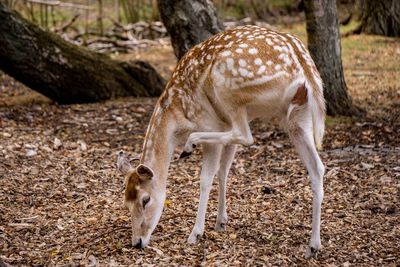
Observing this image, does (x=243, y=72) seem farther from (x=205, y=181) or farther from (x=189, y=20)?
(x=189, y=20)

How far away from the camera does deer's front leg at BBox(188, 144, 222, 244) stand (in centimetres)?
564

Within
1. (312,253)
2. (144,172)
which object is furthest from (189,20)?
(312,253)

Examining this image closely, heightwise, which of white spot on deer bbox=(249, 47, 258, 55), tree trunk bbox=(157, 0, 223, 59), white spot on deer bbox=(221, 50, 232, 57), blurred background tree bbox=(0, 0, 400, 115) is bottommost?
blurred background tree bbox=(0, 0, 400, 115)

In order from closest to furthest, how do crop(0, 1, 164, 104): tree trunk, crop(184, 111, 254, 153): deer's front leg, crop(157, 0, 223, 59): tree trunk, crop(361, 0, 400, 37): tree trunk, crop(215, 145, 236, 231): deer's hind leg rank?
crop(184, 111, 254, 153): deer's front leg < crop(215, 145, 236, 231): deer's hind leg < crop(157, 0, 223, 59): tree trunk < crop(0, 1, 164, 104): tree trunk < crop(361, 0, 400, 37): tree trunk

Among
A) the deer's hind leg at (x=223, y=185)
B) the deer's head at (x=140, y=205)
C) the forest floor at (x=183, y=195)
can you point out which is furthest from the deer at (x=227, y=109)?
the forest floor at (x=183, y=195)

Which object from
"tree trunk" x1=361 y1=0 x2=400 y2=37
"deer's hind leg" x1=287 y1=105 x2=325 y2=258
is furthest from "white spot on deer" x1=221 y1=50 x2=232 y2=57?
"tree trunk" x1=361 y1=0 x2=400 y2=37

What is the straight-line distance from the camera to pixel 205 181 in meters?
5.70

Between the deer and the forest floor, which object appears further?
the forest floor

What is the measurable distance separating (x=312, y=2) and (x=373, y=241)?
4.17 metres

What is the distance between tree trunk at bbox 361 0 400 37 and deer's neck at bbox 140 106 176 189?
11.4 m

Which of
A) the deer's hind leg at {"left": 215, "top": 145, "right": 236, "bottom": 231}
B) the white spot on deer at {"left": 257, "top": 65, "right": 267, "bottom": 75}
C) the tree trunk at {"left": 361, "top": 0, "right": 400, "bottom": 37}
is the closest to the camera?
the white spot on deer at {"left": 257, "top": 65, "right": 267, "bottom": 75}

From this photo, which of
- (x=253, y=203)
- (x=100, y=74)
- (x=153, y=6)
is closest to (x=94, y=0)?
(x=153, y=6)

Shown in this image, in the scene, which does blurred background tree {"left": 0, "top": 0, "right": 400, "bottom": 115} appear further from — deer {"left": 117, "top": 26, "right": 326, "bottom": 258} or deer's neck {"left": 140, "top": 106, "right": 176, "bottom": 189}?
deer's neck {"left": 140, "top": 106, "right": 176, "bottom": 189}

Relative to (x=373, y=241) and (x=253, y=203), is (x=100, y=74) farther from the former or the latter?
(x=373, y=241)
